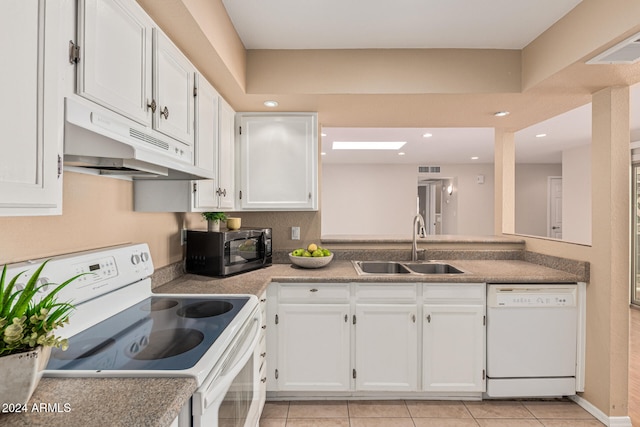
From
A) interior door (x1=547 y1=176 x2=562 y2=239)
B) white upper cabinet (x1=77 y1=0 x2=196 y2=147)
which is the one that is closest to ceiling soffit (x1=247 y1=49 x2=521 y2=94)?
white upper cabinet (x1=77 y1=0 x2=196 y2=147)

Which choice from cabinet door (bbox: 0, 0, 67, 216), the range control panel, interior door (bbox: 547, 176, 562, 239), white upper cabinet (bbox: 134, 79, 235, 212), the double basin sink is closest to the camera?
cabinet door (bbox: 0, 0, 67, 216)

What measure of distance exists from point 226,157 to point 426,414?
2.17 metres

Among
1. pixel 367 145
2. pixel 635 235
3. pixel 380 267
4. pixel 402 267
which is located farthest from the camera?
pixel 367 145

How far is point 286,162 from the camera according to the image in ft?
8.61

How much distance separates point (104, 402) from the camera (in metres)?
0.77

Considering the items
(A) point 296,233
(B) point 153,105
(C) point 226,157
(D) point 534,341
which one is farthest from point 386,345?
(B) point 153,105

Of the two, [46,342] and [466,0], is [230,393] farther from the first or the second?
[466,0]

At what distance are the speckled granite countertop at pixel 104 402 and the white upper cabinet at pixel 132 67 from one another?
79 centimetres

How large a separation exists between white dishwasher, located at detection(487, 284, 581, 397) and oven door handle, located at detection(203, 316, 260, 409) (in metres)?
1.63

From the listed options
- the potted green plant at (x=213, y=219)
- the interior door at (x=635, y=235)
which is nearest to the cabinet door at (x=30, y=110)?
the potted green plant at (x=213, y=219)

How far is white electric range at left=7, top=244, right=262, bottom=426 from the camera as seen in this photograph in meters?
0.94

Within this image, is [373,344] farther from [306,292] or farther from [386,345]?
[306,292]

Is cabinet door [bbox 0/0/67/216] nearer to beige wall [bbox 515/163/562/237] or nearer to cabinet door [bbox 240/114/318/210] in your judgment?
cabinet door [bbox 240/114/318/210]

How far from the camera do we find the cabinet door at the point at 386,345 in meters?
2.26
